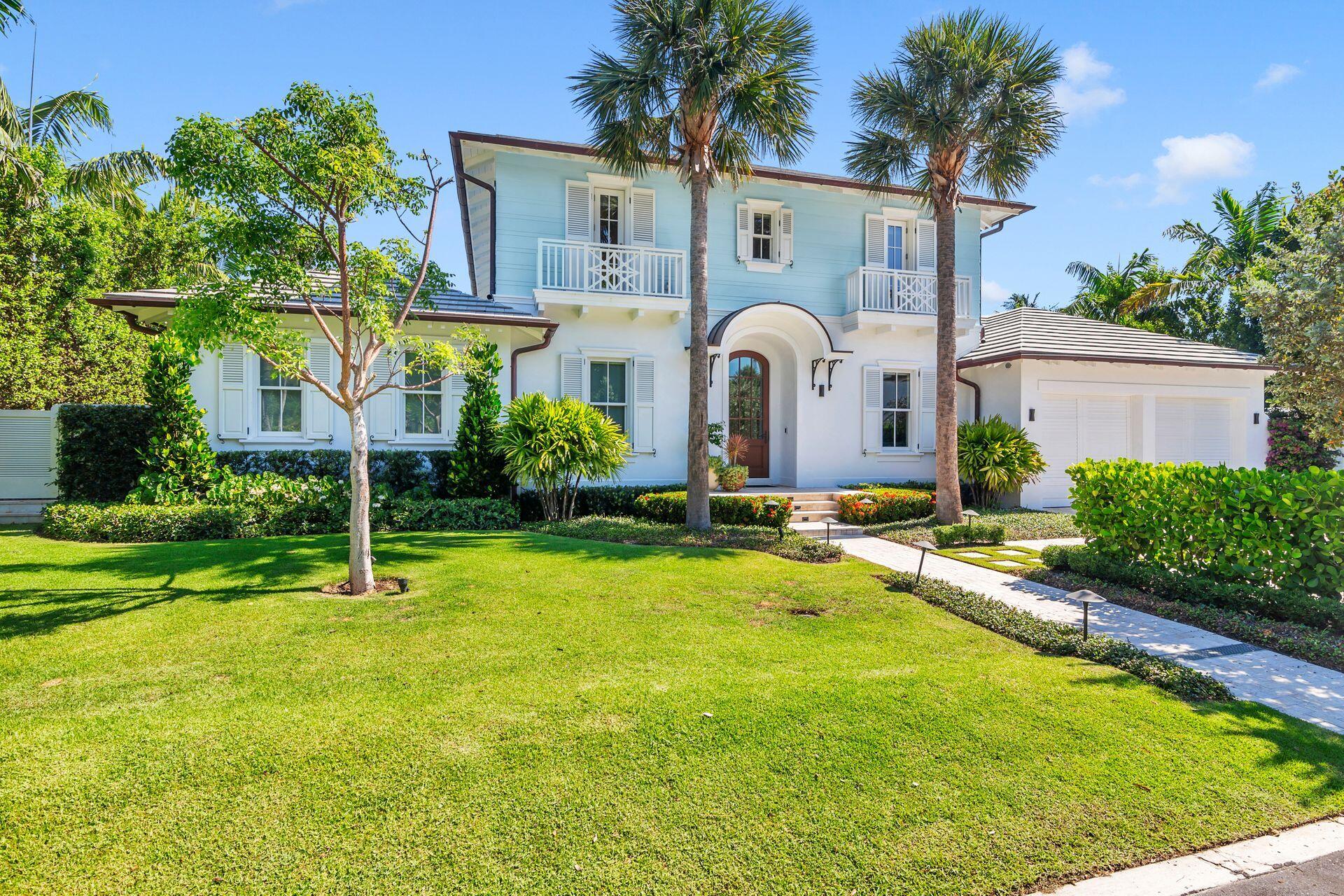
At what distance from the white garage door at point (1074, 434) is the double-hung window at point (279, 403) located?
15695mm

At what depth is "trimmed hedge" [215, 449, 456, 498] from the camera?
12625 mm

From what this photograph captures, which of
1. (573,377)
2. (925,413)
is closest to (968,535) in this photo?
(925,413)

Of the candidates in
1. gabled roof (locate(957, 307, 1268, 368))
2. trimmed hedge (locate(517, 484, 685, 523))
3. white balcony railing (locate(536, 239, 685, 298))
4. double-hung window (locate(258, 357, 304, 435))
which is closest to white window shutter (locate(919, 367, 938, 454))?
gabled roof (locate(957, 307, 1268, 368))

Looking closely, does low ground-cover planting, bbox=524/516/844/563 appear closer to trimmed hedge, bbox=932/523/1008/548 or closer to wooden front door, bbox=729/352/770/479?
trimmed hedge, bbox=932/523/1008/548

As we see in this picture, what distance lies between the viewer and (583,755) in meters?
3.84

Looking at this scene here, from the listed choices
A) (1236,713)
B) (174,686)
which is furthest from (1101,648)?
(174,686)

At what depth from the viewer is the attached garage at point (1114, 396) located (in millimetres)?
15898

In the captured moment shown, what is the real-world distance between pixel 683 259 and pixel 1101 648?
1131 cm

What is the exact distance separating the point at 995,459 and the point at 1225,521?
736 centimetres

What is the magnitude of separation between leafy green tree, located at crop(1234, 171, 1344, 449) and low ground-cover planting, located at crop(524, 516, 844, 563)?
19.5ft

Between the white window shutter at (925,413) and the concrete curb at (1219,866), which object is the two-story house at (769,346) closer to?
the white window shutter at (925,413)

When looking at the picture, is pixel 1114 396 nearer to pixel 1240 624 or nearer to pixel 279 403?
pixel 1240 624

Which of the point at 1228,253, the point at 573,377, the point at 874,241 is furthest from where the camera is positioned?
the point at 1228,253

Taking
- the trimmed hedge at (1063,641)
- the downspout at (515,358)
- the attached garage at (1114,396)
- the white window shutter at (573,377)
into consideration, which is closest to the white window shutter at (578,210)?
the downspout at (515,358)
